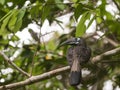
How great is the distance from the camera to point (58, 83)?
2.64m

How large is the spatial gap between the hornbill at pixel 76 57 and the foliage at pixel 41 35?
59mm

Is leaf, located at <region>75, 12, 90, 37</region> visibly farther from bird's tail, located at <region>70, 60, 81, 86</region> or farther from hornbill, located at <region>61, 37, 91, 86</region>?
bird's tail, located at <region>70, 60, 81, 86</region>

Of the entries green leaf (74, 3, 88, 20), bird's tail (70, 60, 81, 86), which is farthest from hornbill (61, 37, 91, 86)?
green leaf (74, 3, 88, 20)

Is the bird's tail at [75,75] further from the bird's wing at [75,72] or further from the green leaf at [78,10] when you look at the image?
the green leaf at [78,10]

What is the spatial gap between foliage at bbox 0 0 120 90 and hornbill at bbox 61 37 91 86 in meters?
0.06

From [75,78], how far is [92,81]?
875mm

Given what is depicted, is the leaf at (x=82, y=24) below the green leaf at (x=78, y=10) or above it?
below

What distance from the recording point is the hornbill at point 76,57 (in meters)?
1.58

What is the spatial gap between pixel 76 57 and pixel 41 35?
410 mm

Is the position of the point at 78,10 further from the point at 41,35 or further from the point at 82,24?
the point at 41,35

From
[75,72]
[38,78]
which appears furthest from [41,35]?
[75,72]

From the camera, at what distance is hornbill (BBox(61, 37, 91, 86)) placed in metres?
1.58

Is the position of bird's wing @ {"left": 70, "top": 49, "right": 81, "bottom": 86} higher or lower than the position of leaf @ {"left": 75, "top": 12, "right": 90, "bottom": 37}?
lower

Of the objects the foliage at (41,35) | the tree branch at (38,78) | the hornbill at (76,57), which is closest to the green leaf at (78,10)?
the foliage at (41,35)
